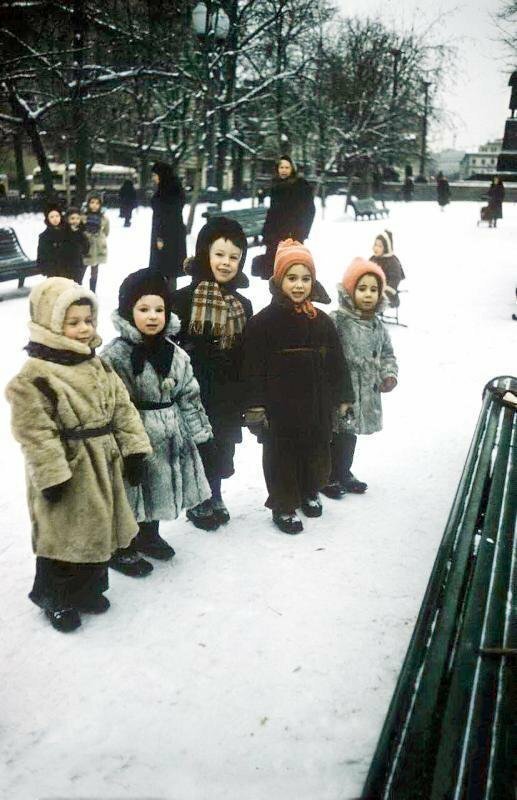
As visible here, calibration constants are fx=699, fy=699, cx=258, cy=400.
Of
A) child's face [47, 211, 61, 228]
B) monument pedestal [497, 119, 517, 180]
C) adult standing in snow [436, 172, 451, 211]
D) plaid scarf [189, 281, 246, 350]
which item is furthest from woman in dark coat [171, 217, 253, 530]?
monument pedestal [497, 119, 517, 180]

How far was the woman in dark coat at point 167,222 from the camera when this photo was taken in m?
8.91

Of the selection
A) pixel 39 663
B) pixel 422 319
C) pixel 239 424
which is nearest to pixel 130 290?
pixel 239 424

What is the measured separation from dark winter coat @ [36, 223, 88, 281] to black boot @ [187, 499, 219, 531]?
19.4ft

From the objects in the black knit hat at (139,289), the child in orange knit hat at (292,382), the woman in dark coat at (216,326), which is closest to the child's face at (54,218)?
the woman in dark coat at (216,326)

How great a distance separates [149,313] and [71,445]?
0.69 m

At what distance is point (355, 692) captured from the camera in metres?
2.55

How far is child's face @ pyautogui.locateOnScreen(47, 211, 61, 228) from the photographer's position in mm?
9023

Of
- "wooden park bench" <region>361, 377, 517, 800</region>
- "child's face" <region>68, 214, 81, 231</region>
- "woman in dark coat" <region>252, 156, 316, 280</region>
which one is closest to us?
"wooden park bench" <region>361, 377, 517, 800</region>

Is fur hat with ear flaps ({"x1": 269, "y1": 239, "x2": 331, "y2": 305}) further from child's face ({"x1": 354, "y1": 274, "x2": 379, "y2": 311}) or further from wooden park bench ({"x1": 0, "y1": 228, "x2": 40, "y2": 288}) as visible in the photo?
wooden park bench ({"x1": 0, "y1": 228, "x2": 40, "y2": 288})

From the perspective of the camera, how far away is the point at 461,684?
1531mm

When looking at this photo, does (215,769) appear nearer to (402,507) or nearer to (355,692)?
(355,692)

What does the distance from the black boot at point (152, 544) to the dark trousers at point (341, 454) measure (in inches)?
46.1

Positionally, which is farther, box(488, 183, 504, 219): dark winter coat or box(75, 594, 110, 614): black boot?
box(488, 183, 504, 219): dark winter coat

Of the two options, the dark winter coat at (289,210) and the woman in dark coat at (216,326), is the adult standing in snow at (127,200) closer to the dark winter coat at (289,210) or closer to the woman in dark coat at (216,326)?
the dark winter coat at (289,210)
